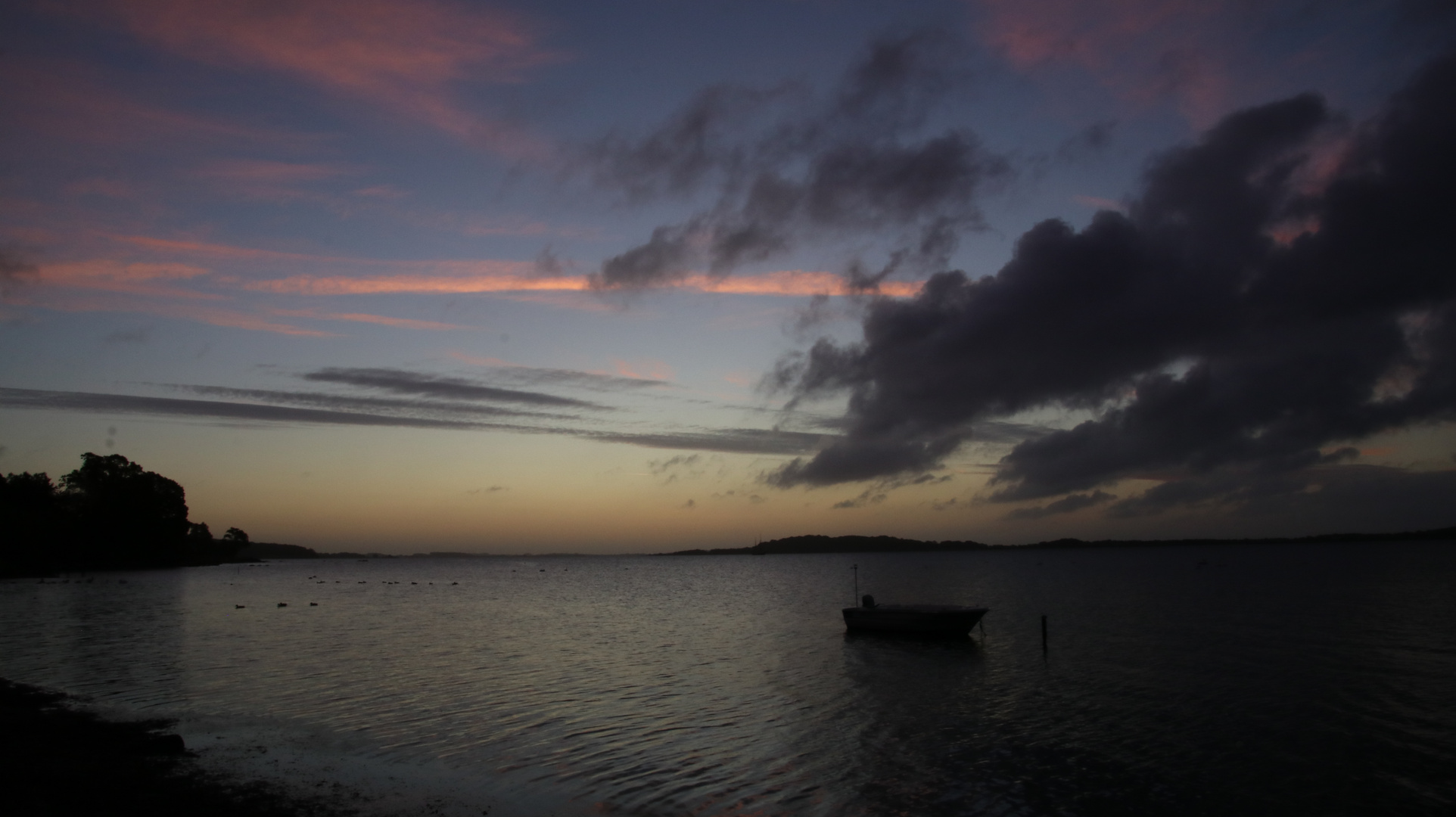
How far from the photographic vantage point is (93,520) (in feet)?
494

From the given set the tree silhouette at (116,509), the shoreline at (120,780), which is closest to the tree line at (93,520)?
the tree silhouette at (116,509)

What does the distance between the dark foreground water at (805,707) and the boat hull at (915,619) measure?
3.07ft

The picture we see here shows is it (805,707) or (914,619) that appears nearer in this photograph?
(805,707)

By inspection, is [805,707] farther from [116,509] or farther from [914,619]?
[116,509]

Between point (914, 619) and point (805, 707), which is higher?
point (914, 619)

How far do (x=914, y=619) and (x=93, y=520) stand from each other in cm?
16896

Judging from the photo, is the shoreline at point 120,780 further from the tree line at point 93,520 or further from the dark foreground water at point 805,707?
the tree line at point 93,520

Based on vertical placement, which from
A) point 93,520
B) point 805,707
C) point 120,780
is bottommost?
point 805,707

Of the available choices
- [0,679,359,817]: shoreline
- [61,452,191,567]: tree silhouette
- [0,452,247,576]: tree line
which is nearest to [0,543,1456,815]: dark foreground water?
[0,679,359,817]: shoreline

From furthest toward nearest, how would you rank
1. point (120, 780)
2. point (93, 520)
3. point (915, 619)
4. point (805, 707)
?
point (93, 520) < point (915, 619) < point (805, 707) < point (120, 780)

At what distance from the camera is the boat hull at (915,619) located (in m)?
46.7

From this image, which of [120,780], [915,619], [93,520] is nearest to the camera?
[120,780]

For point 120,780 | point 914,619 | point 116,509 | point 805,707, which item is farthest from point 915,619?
point 116,509

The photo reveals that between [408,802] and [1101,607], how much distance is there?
67.6 metres
